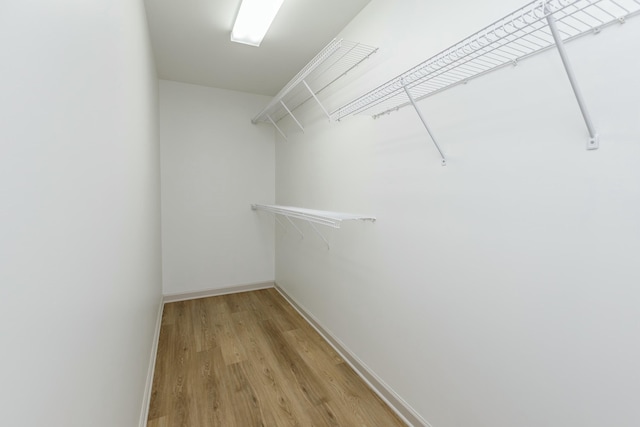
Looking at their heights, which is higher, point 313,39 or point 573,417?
point 313,39

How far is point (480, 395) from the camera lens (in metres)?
1.23

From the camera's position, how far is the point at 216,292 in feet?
11.6

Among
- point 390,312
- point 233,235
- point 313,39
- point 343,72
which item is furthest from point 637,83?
point 233,235

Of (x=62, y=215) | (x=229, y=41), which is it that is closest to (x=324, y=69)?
(x=229, y=41)

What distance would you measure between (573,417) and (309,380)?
1458 millimetres

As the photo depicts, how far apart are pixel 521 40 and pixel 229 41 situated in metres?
2.14

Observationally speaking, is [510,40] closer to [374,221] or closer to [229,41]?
[374,221]

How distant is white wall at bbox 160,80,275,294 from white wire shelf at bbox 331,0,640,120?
7.37 feet

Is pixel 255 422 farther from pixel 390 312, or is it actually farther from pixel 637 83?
pixel 637 83

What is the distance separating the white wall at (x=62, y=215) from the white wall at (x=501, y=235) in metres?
1.36

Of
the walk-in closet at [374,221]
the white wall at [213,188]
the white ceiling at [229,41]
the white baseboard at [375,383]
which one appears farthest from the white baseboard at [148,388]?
the white ceiling at [229,41]

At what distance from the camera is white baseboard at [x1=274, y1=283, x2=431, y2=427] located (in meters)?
1.58

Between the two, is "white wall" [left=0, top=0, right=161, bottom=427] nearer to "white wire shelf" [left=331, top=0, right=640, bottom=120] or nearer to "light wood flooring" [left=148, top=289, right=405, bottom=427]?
"light wood flooring" [left=148, top=289, right=405, bottom=427]

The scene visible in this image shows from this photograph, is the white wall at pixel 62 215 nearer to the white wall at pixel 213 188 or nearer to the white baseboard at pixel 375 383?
the white baseboard at pixel 375 383
